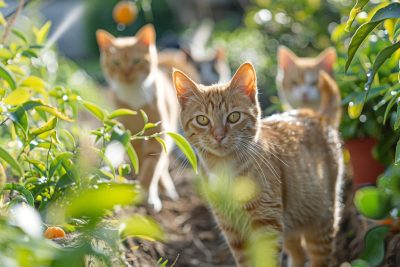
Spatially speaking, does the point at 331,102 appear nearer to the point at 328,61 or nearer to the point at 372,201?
the point at 328,61

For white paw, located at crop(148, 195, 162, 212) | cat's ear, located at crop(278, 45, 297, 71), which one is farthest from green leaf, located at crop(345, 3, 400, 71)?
cat's ear, located at crop(278, 45, 297, 71)

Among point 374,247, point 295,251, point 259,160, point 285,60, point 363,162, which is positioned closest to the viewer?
point 374,247

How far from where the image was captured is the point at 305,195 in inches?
125

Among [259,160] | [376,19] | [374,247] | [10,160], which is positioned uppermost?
[376,19]

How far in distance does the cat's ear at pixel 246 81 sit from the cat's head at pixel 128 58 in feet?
5.82

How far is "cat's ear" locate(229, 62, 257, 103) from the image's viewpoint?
9.53 feet

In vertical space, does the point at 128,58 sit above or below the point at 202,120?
above

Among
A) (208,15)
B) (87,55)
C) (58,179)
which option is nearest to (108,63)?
(58,179)

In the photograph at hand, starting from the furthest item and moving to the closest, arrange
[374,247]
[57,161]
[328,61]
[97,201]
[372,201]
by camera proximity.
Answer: [328,61], [374,247], [57,161], [372,201], [97,201]

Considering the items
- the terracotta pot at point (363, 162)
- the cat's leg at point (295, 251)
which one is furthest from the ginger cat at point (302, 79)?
the cat's leg at point (295, 251)

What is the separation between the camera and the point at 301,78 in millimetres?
5273

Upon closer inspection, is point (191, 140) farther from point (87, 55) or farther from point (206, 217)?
point (87, 55)

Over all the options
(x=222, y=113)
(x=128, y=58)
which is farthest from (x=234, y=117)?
(x=128, y=58)

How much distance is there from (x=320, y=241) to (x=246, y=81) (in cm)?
90
